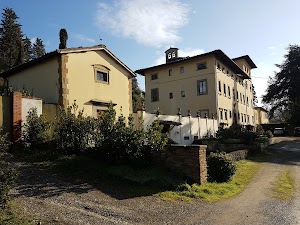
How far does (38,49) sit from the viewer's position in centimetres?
7150

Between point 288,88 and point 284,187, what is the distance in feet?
129

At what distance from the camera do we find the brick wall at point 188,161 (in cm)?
1049

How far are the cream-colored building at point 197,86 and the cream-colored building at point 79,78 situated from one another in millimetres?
15156

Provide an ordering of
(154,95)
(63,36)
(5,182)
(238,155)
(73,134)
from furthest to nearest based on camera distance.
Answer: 1. (154,95)
2. (63,36)
3. (238,155)
4. (73,134)
5. (5,182)

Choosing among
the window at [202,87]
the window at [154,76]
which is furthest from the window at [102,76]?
the window at [154,76]

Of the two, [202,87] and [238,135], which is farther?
[202,87]

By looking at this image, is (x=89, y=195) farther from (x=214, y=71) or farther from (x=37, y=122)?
(x=214, y=71)

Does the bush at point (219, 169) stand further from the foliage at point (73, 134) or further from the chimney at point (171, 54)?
the chimney at point (171, 54)

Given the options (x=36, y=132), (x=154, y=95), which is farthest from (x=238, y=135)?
(x=36, y=132)

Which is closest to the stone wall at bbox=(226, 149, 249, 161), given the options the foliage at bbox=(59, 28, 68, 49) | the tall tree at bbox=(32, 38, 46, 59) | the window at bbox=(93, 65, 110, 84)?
the window at bbox=(93, 65, 110, 84)

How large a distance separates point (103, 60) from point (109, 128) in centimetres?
1014

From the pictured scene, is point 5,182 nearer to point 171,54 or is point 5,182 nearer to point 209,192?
point 209,192

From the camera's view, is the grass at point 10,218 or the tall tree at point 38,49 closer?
the grass at point 10,218

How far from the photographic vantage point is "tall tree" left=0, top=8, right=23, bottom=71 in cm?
5075
